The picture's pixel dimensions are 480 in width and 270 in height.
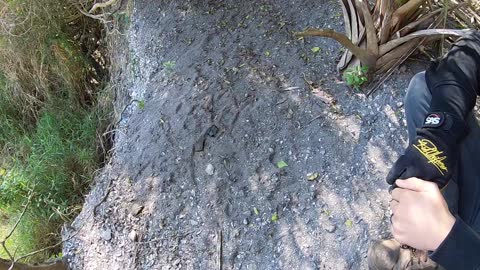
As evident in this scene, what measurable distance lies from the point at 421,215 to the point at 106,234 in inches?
59.1

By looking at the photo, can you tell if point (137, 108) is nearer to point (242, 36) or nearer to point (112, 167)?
point (112, 167)

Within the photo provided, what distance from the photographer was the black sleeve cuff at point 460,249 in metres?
1.23

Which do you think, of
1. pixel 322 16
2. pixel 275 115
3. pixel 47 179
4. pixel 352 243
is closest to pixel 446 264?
pixel 352 243

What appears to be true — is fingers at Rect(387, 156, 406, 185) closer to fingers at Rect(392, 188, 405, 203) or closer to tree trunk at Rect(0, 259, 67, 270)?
fingers at Rect(392, 188, 405, 203)

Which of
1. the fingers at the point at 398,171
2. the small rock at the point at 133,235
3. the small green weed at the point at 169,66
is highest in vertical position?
the fingers at the point at 398,171

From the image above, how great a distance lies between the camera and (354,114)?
2.19 meters

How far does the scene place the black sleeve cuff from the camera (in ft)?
4.03

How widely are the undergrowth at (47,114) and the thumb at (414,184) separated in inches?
81.8

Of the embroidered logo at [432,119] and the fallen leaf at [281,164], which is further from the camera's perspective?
the fallen leaf at [281,164]

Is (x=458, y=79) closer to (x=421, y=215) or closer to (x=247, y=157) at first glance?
(x=421, y=215)

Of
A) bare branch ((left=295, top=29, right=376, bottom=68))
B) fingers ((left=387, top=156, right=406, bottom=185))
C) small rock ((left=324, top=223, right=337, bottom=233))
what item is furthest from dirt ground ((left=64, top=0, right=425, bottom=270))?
fingers ((left=387, top=156, right=406, bottom=185))

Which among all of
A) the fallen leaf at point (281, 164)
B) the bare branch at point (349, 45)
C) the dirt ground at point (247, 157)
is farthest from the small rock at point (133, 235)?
the bare branch at point (349, 45)

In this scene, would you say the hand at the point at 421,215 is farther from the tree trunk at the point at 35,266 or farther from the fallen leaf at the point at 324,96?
the tree trunk at the point at 35,266

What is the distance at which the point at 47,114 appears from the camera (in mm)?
3539
